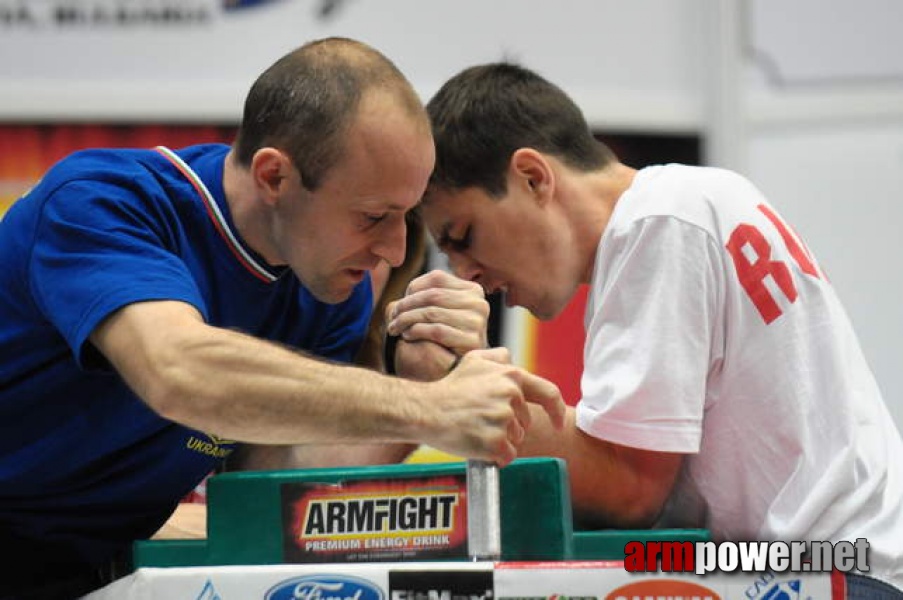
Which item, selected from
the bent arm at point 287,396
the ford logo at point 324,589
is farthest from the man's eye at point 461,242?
the ford logo at point 324,589

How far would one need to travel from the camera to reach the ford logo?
1453 millimetres

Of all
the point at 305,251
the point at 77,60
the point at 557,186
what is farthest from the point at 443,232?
the point at 77,60

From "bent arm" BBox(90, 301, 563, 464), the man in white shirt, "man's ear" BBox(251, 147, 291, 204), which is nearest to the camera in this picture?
"bent arm" BBox(90, 301, 563, 464)

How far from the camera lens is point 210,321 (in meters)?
2.03

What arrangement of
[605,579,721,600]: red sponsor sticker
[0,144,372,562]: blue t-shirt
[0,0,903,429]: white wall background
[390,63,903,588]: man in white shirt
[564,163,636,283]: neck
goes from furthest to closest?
[0,0,903,429]: white wall background < [564,163,636,283]: neck < [390,63,903,588]: man in white shirt < [0,144,372,562]: blue t-shirt < [605,579,721,600]: red sponsor sticker

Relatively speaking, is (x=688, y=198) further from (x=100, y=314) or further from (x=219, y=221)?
(x=100, y=314)

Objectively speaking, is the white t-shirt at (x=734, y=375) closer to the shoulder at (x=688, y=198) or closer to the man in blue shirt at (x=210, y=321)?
the shoulder at (x=688, y=198)

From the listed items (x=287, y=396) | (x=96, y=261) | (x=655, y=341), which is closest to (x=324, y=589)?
(x=287, y=396)

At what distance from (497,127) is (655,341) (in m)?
0.57

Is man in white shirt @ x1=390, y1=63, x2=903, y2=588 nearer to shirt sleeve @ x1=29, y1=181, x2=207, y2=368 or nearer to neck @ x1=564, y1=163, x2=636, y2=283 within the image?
neck @ x1=564, y1=163, x2=636, y2=283

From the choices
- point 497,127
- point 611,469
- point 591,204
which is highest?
point 497,127

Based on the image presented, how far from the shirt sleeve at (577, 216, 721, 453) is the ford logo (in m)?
0.55

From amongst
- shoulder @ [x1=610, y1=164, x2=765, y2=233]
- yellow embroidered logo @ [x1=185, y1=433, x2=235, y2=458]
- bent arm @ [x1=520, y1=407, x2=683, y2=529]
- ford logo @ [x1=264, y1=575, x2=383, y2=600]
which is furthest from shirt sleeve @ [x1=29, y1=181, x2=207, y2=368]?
shoulder @ [x1=610, y1=164, x2=765, y2=233]

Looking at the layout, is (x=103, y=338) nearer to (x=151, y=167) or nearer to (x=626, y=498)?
(x=151, y=167)
